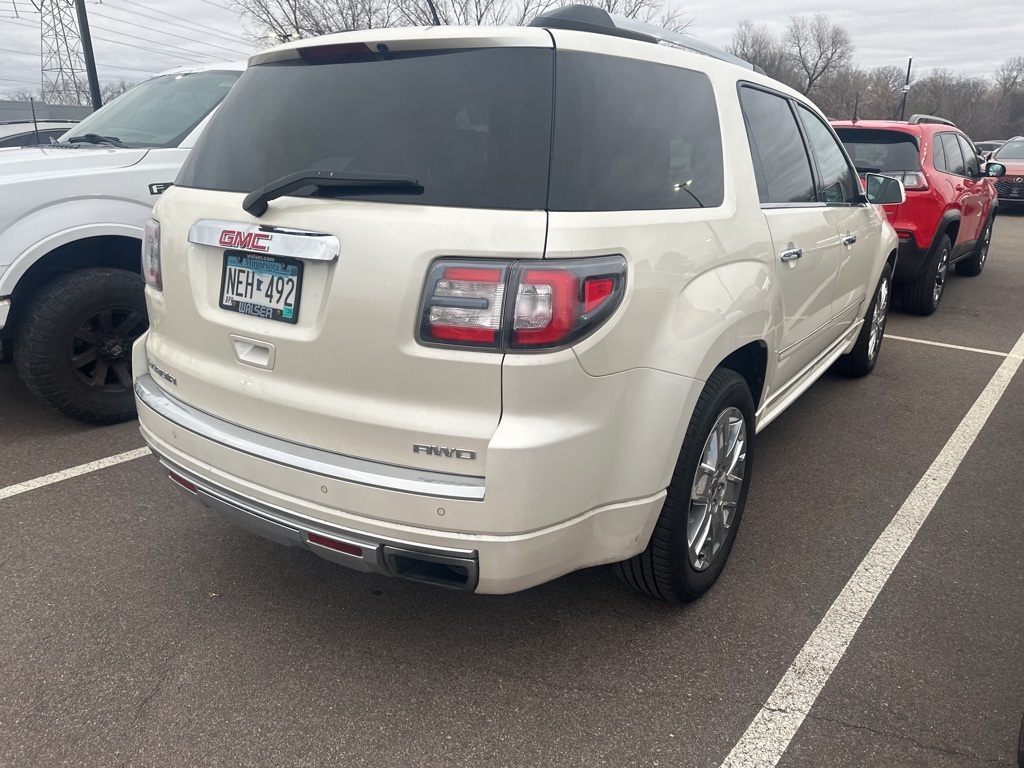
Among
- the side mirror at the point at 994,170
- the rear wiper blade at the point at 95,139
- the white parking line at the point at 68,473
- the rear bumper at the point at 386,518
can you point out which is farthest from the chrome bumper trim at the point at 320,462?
the side mirror at the point at 994,170

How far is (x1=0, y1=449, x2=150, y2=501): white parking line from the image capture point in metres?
3.51

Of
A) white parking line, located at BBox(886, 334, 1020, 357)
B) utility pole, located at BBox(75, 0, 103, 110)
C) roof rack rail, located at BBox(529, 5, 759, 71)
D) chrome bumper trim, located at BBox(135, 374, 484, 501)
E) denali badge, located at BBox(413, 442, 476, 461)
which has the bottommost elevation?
white parking line, located at BBox(886, 334, 1020, 357)

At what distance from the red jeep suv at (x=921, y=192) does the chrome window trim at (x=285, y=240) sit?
5.88 meters

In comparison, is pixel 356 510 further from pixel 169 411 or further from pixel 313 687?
pixel 169 411

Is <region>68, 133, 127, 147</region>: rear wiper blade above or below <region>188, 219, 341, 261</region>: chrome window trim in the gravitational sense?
above

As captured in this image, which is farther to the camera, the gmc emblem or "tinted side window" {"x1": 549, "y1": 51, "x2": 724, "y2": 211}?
the gmc emblem

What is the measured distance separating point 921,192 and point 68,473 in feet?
22.6

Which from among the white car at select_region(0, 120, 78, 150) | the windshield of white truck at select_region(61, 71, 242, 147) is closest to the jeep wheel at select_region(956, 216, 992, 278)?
the windshield of white truck at select_region(61, 71, 242, 147)

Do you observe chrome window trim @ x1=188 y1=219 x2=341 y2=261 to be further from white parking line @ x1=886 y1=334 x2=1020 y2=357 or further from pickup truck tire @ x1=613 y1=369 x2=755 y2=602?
white parking line @ x1=886 y1=334 x2=1020 y2=357

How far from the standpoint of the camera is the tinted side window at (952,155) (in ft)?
24.5

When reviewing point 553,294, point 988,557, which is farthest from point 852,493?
point 553,294

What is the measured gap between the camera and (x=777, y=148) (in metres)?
3.21

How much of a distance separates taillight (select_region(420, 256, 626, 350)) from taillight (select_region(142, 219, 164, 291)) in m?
1.16

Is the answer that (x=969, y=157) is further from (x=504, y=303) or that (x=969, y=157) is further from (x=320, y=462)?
(x=320, y=462)
